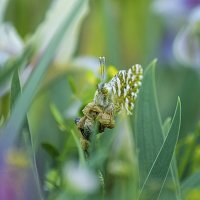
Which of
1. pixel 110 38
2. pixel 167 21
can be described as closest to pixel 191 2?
pixel 167 21

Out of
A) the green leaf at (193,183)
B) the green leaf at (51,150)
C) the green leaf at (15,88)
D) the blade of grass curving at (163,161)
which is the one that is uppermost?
the green leaf at (15,88)

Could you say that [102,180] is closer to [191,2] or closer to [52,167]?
[52,167]

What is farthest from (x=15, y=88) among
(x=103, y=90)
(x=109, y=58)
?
(x=109, y=58)

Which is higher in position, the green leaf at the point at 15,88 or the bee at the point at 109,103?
the green leaf at the point at 15,88

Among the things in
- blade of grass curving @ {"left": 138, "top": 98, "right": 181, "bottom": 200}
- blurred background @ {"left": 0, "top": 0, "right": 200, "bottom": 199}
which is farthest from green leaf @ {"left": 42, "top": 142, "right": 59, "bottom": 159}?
blade of grass curving @ {"left": 138, "top": 98, "right": 181, "bottom": 200}

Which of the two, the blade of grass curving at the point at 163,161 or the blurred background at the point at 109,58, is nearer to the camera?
the blade of grass curving at the point at 163,161

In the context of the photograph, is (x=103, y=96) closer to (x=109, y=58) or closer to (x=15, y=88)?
(x=15, y=88)

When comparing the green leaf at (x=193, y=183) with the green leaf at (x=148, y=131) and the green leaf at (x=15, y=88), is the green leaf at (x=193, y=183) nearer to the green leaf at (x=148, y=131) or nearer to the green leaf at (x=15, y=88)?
the green leaf at (x=148, y=131)

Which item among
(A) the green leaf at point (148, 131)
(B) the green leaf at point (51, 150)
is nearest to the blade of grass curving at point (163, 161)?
(A) the green leaf at point (148, 131)

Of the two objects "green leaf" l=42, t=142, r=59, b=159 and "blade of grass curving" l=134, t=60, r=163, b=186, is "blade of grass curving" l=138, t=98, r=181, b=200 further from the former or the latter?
"green leaf" l=42, t=142, r=59, b=159
